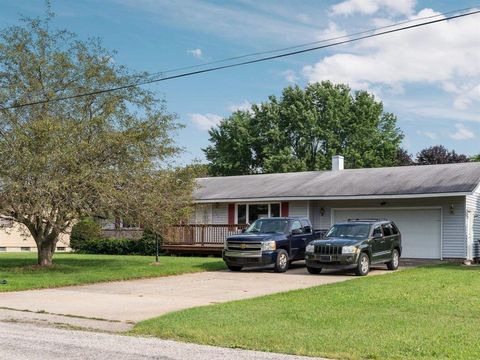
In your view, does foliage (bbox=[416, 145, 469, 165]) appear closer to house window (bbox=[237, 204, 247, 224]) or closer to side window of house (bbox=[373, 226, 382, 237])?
house window (bbox=[237, 204, 247, 224])

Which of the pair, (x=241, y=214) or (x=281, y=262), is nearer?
(x=281, y=262)

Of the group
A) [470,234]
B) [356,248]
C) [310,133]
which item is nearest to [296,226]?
[356,248]

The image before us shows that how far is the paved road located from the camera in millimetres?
7781

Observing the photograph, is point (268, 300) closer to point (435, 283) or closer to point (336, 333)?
point (336, 333)

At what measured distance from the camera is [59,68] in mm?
19438

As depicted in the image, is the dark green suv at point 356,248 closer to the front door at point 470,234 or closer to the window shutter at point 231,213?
the front door at point 470,234

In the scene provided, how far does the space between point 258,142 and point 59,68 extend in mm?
37995

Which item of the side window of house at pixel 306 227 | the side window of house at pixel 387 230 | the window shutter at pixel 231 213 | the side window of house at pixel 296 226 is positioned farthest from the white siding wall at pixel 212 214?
the side window of house at pixel 387 230

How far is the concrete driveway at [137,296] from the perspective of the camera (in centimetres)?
1146

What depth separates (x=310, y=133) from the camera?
178 ft

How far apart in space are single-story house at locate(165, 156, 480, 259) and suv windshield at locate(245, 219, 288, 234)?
260 cm

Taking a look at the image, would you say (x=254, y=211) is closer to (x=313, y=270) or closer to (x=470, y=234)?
(x=470, y=234)

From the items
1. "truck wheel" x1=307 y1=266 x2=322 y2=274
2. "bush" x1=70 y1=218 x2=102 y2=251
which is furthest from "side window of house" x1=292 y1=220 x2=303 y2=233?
"bush" x1=70 y1=218 x2=102 y2=251

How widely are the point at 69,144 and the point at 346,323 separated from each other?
1091 centimetres
